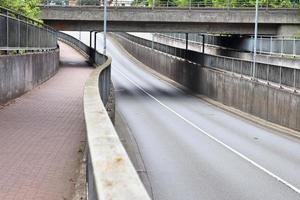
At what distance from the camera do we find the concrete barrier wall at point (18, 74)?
1947 cm

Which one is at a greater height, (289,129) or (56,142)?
(56,142)

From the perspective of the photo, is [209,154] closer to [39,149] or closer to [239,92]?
[39,149]

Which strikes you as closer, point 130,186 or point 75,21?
point 130,186

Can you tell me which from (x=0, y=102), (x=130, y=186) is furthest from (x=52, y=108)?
(x=130, y=186)

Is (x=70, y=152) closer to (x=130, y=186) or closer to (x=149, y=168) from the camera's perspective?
(x=149, y=168)

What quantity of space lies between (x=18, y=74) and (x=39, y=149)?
11207 millimetres

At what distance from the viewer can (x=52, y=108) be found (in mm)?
20078

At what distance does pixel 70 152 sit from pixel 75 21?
127 feet

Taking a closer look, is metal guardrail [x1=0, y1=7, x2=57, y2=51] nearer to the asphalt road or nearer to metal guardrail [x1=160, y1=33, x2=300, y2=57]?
the asphalt road

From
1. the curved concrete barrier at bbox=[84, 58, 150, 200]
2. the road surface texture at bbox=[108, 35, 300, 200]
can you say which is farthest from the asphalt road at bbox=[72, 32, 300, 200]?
the curved concrete barrier at bbox=[84, 58, 150, 200]

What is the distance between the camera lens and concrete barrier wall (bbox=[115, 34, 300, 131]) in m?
29.6

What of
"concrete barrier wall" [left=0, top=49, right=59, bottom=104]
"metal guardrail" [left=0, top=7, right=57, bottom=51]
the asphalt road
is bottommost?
the asphalt road

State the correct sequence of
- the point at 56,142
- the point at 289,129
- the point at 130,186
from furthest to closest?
the point at 289,129, the point at 56,142, the point at 130,186

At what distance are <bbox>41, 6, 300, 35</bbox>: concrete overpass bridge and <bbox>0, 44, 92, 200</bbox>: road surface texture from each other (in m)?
27.4
